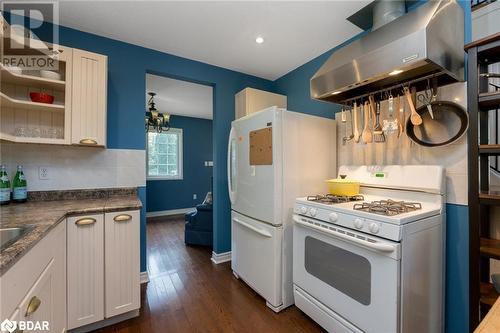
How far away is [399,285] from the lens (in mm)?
1208

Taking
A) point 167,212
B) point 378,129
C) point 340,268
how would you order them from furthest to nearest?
point 167,212 → point 378,129 → point 340,268

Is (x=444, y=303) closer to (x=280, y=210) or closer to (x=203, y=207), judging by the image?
(x=280, y=210)

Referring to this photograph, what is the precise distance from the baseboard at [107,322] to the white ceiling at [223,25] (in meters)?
2.41

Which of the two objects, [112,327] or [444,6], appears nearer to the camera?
[444,6]

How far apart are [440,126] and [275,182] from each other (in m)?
1.22

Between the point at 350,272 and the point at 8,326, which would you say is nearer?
the point at 8,326

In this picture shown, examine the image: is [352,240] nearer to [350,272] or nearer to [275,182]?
[350,272]

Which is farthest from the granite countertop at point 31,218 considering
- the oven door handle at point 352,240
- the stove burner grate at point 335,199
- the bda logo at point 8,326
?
the stove burner grate at point 335,199

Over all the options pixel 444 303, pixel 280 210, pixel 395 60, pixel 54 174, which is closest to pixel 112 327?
pixel 54 174

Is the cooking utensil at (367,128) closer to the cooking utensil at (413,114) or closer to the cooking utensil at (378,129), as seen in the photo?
the cooking utensil at (378,129)

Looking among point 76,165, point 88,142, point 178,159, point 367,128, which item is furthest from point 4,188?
point 178,159

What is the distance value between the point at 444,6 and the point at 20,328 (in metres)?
2.54

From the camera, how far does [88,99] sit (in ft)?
6.27

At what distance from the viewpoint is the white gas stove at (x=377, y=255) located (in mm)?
1230
